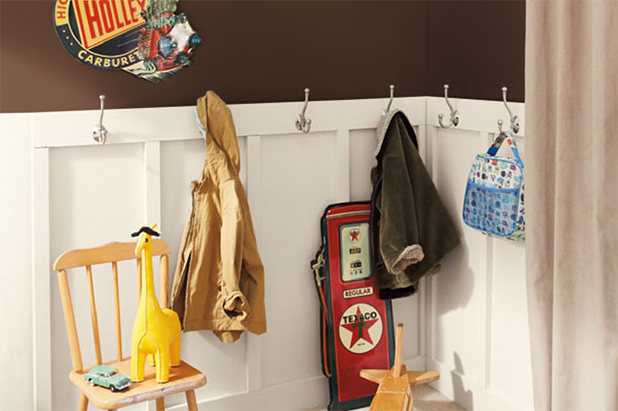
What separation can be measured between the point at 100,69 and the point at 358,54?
98 centimetres

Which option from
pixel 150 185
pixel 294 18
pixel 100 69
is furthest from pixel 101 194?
pixel 294 18

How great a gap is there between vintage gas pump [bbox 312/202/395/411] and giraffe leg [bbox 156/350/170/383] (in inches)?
33.1

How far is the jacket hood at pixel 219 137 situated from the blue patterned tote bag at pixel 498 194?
2.61 feet

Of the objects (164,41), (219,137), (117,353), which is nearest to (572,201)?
(219,137)

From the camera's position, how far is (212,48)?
2.72 metres

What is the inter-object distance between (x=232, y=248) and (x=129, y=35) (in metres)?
0.75

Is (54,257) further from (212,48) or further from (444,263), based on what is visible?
(444,263)

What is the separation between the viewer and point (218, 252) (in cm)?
269

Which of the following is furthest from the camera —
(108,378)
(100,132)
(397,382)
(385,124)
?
(385,124)

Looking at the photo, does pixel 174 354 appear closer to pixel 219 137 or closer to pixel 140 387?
pixel 140 387

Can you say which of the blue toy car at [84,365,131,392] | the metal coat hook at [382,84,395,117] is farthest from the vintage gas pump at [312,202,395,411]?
the blue toy car at [84,365,131,392]

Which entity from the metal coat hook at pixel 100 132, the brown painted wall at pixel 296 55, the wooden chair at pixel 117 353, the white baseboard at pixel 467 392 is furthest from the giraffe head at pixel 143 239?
the white baseboard at pixel 467 392

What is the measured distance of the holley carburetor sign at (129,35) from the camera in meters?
2.48

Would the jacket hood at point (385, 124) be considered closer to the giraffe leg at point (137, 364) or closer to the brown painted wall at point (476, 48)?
the brown painted wall at point (476, 48)
